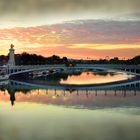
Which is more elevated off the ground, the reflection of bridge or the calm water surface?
the calm water surface

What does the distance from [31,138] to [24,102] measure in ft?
13.6

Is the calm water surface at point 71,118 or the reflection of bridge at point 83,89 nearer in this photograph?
the calm water surface at point 71,118

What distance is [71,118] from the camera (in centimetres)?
543

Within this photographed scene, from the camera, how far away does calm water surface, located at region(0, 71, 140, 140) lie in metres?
4.02

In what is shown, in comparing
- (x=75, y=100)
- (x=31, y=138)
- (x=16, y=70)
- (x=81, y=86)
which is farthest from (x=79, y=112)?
(x=16, y=70)

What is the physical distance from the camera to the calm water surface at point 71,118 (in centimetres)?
402

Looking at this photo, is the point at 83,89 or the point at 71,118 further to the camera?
the point at 83,89

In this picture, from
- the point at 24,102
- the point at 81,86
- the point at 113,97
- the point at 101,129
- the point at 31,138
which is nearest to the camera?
the point at 31,138

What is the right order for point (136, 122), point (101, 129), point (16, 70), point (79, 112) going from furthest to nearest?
point (16, 70) → point (79, 112) → point (136, 122) → point (101, 129)

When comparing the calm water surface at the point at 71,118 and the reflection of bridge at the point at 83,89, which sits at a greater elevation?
the calm water surface at the point at 71,118

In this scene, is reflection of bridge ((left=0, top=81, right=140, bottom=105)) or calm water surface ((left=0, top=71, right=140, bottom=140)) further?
reflection of bridge ((left=0, top=81, right=140, bottom=105))

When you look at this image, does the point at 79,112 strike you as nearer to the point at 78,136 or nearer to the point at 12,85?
the point at 78,136

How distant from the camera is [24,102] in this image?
7730mm

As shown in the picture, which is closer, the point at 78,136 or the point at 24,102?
the point at 78,136
